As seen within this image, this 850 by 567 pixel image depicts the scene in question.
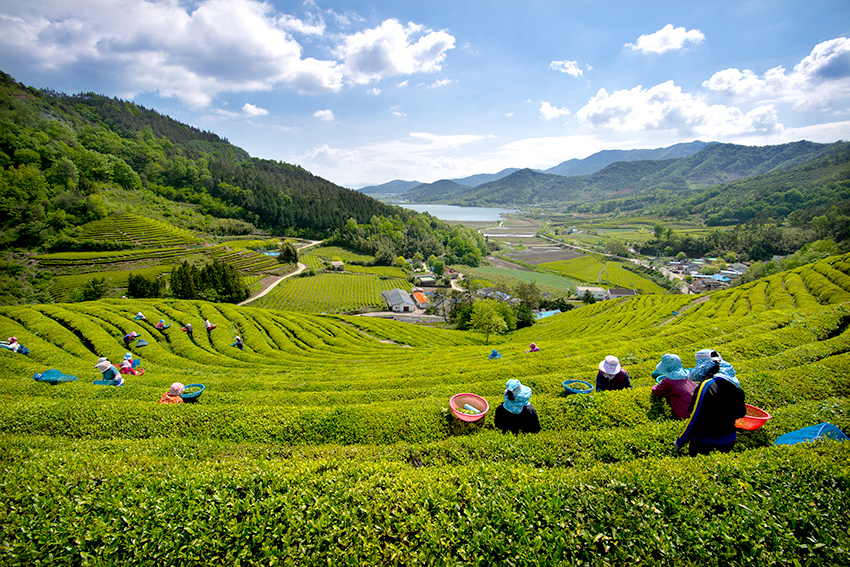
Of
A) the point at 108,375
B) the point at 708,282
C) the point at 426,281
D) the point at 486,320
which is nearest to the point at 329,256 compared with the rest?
the point at 426,281

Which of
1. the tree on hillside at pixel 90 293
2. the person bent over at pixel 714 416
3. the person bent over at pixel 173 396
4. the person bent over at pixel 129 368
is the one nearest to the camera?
the person bent over at pixel 714 416

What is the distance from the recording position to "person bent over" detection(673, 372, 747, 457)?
17.2 ft

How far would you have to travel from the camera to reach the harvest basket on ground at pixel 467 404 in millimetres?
7004

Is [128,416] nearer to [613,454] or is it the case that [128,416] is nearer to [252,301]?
[613,454]

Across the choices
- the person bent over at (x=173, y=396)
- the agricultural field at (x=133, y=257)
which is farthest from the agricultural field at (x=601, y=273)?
the person bent over at (x=173, y=396)

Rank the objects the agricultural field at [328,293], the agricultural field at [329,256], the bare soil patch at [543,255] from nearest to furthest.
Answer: the agricultural field at [328,293], the agricultural field at [329,256], the bare soil patch at [543,255]

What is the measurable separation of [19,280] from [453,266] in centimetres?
11175

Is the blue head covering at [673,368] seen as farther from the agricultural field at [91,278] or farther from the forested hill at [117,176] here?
the forested hill at [117,176]

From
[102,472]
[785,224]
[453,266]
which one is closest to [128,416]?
[102,472]

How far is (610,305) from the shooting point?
4984 cm

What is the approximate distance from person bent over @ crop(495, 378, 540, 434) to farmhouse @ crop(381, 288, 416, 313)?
6337 centimetres

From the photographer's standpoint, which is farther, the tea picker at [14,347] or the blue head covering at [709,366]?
the tea picker at [14,347]

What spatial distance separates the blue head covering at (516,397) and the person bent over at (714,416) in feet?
9.10

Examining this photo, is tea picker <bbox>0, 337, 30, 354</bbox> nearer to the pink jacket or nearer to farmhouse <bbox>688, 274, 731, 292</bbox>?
the pink jacket
